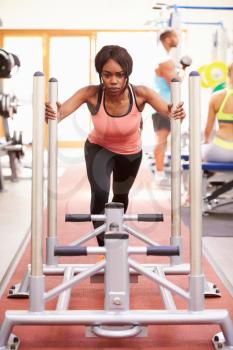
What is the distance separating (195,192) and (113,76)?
2.25ft

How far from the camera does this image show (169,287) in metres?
1.74

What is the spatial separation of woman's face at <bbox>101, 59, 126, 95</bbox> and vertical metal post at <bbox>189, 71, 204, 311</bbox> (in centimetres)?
53

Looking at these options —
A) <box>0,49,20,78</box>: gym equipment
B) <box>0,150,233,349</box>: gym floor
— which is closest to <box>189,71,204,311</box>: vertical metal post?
<box>0,150,233,349</box>: gym floor

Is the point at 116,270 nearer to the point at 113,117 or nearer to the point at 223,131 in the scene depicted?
the point at 113,117

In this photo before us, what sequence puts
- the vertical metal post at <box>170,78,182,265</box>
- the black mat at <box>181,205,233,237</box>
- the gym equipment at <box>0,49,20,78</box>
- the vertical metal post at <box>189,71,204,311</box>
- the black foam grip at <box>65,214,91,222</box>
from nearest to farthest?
the vertical metal post at <box>189,71,204,311</box> < the vertical metal post at <box>170,78,182,265</box> < the black foam grip at <box>65,214,91,222</box> < the black mat at <box>181,205,233,237</box> < the gym equipment at <box>0,49,20,78</box>

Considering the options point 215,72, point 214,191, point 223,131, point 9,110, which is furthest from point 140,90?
point 215,72

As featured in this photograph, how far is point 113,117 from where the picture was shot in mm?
2275

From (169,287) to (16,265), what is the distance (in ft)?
3.80

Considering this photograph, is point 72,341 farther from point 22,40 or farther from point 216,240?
point 22,40

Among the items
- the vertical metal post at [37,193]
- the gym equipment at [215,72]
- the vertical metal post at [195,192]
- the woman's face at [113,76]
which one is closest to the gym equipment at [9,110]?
the woman's face at [113,76]

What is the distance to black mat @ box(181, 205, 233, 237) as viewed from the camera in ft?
11.4

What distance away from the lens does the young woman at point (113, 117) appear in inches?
84.7

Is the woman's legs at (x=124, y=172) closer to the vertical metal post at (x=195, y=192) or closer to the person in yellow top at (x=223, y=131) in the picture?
the vertical metal post at (x=195, y=192)

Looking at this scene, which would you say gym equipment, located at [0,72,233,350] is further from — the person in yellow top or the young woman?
the person in yellow top
